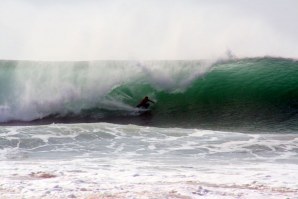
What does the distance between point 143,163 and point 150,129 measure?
485cm

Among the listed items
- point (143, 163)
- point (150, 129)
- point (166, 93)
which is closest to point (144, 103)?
point (166, 93)

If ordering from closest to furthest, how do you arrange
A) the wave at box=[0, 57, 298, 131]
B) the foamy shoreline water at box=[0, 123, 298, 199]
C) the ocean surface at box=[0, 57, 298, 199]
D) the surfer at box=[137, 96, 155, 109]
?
1. the foamy shoreline water at box=[0, 123, 298, 199]
2. the ocean surface at box=[0, 57, 298, 199]
3. the wave at box=[0, 57, 298, 131]
4. the surfer at box=[137, 96, 155, 109]

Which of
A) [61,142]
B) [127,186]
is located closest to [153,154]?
[61,142]

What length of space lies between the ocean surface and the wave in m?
0.05

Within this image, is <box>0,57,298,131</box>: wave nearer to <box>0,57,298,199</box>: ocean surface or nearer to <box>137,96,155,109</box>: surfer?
<box>0,57,298,199</box>: ocean surface

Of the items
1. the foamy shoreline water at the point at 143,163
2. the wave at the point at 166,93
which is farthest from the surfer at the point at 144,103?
the foamy shoreline water at the point at 143,163

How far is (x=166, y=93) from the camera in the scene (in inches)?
742

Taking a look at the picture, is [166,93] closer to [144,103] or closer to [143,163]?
[144,103]

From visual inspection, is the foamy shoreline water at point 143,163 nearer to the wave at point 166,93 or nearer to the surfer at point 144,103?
the wave at point 166,93

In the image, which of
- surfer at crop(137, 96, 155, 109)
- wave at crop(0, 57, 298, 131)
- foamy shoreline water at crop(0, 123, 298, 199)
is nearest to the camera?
foamy shoreline water at crop(0, 123, 298, 199)

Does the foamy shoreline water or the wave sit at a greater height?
the wave

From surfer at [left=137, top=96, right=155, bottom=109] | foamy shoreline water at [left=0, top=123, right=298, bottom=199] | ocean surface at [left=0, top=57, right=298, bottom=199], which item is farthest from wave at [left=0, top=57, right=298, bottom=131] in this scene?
foamy shoreline water at [left=0, top=123, right=298, bottom=199]

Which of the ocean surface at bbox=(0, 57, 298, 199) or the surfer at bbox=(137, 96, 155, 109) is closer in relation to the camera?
the ocean surface at bbox=(0, 57, 298, 199)

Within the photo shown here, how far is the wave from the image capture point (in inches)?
644
